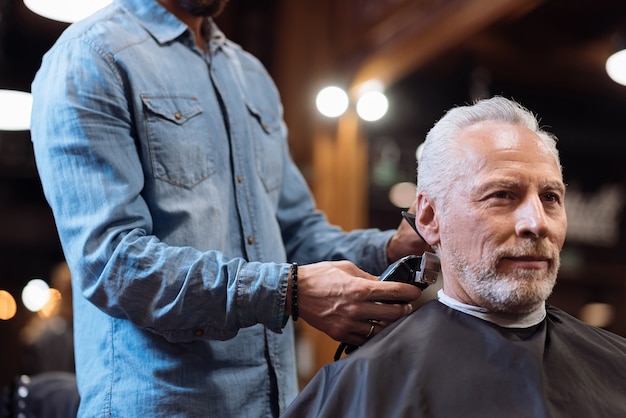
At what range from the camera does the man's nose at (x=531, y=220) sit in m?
1.61

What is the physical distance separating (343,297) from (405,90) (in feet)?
22.5

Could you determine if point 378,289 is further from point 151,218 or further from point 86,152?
point 86,152

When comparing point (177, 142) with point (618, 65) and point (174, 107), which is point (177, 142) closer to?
point (174, 107)

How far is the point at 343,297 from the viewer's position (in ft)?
5.17

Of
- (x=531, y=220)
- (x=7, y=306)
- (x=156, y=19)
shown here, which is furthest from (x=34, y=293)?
(x=531, y=220)

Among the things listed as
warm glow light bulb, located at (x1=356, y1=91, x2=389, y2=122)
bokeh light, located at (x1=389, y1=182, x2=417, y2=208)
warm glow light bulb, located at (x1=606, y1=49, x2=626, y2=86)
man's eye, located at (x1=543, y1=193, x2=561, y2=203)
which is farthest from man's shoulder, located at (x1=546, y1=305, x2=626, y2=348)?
bokeh light, located at (x1=389, y1=182, x2=417, y2=208)

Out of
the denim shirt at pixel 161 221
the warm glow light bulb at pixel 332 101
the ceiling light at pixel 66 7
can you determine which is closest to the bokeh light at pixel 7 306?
the warm glow light bulb at pixel 332 101

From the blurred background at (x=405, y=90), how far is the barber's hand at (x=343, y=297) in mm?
3778

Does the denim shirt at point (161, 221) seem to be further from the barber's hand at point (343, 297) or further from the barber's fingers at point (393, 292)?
the barber's fingers at point (393, 292)

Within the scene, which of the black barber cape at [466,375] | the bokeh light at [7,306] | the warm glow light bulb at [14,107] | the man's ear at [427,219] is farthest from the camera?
the bokeh light at [7,306]

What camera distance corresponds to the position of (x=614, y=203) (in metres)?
9.66

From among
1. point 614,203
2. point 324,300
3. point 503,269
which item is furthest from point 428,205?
point 614,203

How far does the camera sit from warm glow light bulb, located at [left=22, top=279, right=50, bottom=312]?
11844 millimetres

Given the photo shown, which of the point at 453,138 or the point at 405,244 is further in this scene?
the point at 405,244
